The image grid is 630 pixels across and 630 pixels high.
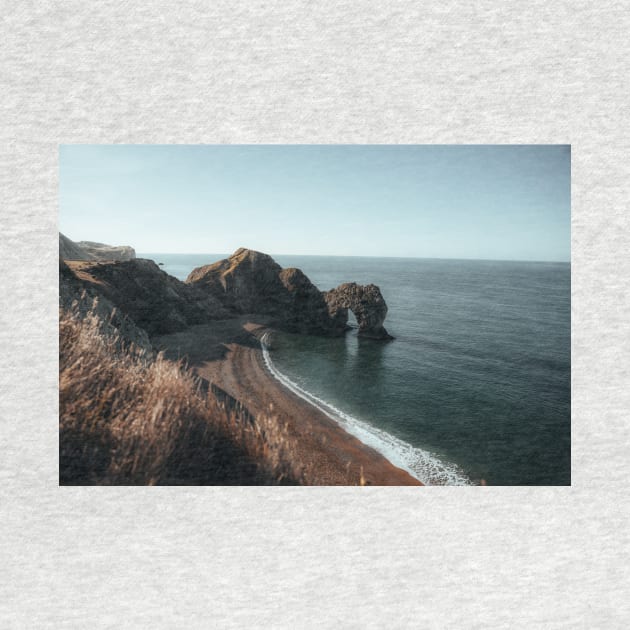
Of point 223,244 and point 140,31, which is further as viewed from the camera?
point 223,244

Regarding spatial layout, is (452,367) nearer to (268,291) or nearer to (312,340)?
(312,340)

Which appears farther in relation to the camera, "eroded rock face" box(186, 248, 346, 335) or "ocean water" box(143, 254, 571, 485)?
"eroded rock face" box(186, 248, 346, 335)

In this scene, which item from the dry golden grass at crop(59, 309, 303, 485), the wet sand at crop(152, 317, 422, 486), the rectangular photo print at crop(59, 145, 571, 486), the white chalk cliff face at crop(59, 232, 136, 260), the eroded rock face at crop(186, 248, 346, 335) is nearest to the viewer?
the dry golden grass at crop(59, 309, 303, 485)

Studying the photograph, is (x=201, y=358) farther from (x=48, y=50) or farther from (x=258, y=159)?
(x=48, y=50)

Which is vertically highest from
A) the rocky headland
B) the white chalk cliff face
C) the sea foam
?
the white chalk cliff face

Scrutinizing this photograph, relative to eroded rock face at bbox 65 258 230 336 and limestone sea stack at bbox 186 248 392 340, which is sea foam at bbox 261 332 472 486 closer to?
limestone sea stack at bbox 186 248 392 340

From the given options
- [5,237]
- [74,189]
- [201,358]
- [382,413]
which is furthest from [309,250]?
[5,237]

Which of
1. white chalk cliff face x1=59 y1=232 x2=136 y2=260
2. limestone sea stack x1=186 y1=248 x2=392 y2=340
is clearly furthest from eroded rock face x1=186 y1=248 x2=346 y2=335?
white chalk cliff face x1=59 y1=232 x2=136 y2=260
